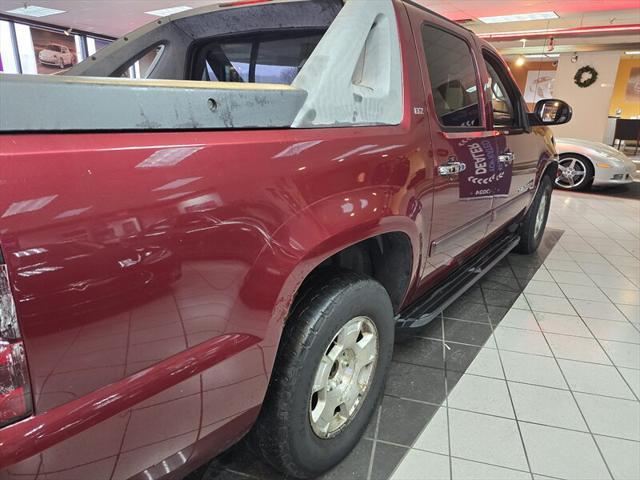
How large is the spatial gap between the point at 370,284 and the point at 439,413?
0.82m

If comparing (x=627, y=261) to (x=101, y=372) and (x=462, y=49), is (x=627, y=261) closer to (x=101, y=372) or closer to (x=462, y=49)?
(x=462, y=49)

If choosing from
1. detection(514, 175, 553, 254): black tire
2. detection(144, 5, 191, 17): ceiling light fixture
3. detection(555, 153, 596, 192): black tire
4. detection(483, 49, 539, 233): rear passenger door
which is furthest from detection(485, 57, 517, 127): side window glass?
detection(144, 5, 191, 17): ceiling light fixture

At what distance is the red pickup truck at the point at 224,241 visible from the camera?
77cm

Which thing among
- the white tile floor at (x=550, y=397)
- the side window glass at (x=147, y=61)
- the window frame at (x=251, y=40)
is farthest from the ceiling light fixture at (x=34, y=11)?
the white tile floor at (x=550, y=397)

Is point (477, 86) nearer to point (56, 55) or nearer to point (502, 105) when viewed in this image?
point (502, 105)

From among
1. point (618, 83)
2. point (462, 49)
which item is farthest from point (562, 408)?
point (618, 83)

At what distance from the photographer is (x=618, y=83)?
2162 centimetres

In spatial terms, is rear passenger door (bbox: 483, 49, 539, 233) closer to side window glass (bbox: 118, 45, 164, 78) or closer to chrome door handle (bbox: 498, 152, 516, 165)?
chrome door handle (bbox: 498, 152, 516, 165)

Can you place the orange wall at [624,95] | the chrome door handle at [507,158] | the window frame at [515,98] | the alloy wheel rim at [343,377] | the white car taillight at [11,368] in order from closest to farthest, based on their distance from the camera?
the white car taillight at [11,368], the alloy wheel rim at [343,377], the chrome door handle at [507,158], the window frame at [515,98], the orange wall at [624,95]

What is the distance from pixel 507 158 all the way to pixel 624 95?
2386cm

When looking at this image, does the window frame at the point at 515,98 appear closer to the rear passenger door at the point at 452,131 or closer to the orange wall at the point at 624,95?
the rear passenger door at the point at 452,131

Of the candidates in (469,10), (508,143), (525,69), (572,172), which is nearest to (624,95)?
(525,69)

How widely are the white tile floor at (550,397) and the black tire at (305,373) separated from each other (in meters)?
0.36

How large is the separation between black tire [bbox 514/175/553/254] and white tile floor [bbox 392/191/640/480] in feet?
1.49
